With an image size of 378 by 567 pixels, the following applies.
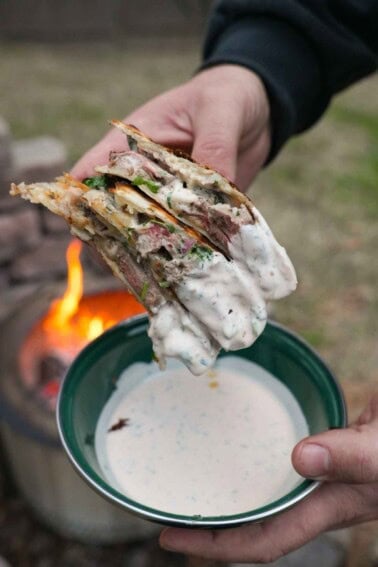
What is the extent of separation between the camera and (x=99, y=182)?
1.25m

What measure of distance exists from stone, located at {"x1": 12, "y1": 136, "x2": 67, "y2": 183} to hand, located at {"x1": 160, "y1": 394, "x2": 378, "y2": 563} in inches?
66.8

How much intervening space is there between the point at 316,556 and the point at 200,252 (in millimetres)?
1323

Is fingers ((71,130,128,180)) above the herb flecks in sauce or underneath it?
above

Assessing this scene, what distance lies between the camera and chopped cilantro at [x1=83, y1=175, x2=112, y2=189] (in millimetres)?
1249

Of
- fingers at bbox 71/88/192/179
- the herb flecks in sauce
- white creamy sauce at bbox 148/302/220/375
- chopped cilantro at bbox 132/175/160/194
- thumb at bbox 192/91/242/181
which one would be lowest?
the herb flecks in sauce

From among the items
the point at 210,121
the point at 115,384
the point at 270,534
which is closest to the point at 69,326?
the point at 115,384

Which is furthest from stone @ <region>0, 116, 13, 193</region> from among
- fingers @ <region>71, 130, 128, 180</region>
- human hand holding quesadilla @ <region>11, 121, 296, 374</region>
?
human hand holding quesadilla @ <region>11, 121, 296, 374</region>

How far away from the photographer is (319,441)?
4.18 ft

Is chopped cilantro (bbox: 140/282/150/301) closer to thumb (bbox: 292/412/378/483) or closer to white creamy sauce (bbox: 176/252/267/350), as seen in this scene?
white creamy sauce (bbox: 176/252/267/350)

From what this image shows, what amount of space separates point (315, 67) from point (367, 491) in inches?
51.6

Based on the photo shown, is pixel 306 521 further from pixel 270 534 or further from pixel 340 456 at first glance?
pixel 340 456

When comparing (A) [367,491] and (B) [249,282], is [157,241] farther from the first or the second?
(A) [367,491]

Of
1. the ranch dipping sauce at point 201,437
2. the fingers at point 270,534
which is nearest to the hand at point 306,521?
the fingers at point 270,534

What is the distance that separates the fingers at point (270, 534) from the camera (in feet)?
4.71
